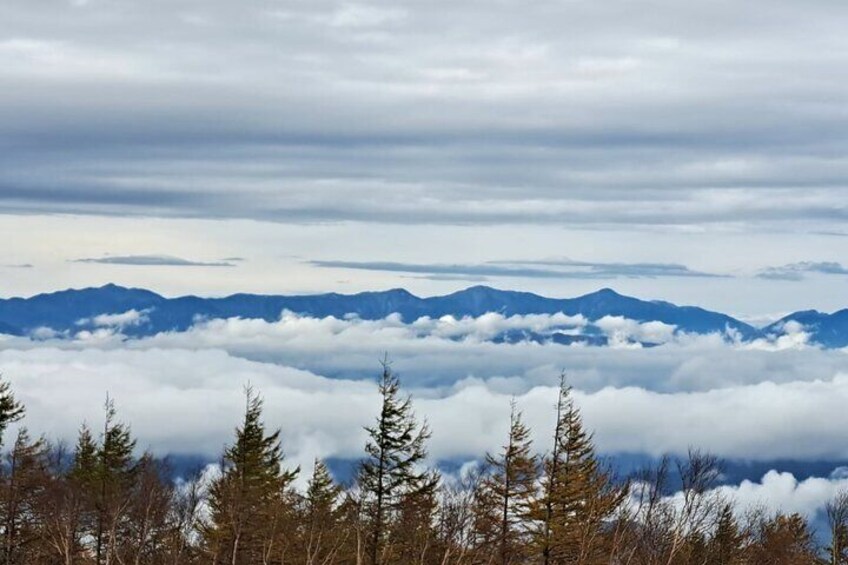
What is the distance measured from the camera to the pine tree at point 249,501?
64.3 meters

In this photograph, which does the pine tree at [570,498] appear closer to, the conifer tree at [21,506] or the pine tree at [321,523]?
the pine tree at [321,523]

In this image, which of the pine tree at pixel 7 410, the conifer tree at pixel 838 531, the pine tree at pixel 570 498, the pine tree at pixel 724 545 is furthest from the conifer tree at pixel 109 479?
the conifer tree at pixel 838 531

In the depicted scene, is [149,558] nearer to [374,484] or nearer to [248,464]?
[248,464]

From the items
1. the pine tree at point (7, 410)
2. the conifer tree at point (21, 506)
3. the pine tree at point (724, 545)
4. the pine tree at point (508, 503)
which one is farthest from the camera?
the pine tree at point (7, 410)

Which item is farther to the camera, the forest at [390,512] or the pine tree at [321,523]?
the forest at [390,512]

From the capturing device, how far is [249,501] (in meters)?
67.8

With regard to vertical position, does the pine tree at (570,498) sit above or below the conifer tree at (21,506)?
above

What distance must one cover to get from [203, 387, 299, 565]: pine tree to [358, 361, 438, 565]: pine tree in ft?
15.9

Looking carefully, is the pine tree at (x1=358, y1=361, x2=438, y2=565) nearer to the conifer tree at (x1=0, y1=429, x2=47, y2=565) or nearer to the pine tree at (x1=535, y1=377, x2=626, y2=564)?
the pine tree at (x1=535, y1=377, x2=626, y2=564)

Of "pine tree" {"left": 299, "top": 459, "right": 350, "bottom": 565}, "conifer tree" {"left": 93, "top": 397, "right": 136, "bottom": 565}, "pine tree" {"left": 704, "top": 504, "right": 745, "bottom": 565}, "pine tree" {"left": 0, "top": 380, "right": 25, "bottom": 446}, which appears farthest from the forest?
"pine tree" {"left": 0, "top": 380, "right": 25, "bottom": 446}

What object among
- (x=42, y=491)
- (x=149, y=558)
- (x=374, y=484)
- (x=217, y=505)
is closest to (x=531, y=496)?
(x=374, y=484)

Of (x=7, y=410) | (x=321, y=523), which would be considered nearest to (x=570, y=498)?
(x=321, y=523)

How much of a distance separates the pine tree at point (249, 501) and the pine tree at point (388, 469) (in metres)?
4.84

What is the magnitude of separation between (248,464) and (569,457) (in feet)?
68.3
